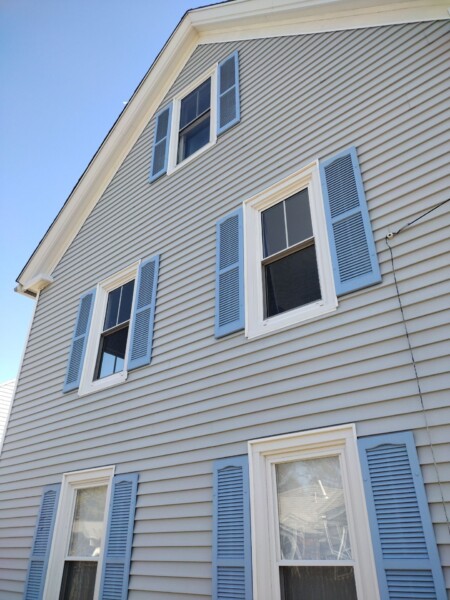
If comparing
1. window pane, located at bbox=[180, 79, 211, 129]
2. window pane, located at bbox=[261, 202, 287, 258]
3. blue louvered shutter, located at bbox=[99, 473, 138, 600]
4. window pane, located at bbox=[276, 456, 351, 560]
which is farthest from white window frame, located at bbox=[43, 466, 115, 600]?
window pane, located at bbox=[180, 79, 211, 129]

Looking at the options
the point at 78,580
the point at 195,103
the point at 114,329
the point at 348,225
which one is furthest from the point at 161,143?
the point at 78,580

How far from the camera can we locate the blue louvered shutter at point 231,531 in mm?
3000

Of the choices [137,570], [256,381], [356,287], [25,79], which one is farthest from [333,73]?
[25,79]

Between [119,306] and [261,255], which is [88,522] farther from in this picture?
[261,255]

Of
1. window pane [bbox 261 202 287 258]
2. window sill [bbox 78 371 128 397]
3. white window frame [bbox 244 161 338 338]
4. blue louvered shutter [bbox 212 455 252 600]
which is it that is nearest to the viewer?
blue louvered shutter [bbox 212 455 252 600]

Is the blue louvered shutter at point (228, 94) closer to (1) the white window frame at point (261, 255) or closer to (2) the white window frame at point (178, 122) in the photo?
(2) the white window frame at point (178, 122)

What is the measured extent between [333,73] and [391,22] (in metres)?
0.68

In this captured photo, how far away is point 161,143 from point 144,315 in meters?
3.06

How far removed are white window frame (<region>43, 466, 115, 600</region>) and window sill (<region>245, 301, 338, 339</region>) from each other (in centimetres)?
223

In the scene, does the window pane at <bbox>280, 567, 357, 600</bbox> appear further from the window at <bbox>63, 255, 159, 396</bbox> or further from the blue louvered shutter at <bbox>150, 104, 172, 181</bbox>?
the blue louvered shutter at <bbox>150, 104, 172, 181</bbox>

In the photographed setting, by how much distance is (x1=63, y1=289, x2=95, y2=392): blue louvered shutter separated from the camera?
5718mm

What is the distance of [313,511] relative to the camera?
116 inches

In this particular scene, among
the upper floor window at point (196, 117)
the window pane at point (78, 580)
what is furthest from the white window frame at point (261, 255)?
the window pane at point (78, 580)

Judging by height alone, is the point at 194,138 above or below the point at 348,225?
above
